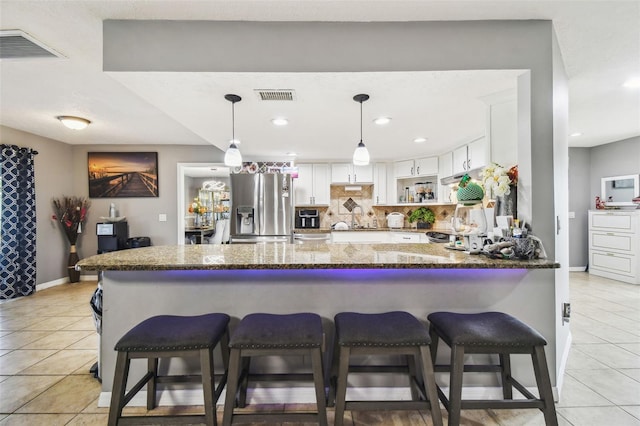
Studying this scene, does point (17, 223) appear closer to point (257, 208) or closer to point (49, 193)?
point (49, 193)

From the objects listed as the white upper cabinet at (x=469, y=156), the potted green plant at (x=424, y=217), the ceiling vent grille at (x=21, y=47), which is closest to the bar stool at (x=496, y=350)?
the white upper cabinet at (x=469, y=156)

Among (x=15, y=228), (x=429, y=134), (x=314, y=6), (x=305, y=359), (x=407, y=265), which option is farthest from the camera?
(x=15, y=228)

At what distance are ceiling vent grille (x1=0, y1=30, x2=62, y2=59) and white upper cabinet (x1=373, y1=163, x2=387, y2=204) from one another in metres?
4.39

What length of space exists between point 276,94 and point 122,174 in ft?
12.8

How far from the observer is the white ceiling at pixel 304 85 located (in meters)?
1.64

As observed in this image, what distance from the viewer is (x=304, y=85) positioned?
204cm

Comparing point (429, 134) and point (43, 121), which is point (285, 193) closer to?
point (429, 134)

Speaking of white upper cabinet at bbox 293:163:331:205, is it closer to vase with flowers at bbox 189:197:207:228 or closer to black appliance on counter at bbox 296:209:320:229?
black appliance on counter at bbox 296:209:320:229

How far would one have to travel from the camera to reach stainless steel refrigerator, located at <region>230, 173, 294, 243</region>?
443 centimetres

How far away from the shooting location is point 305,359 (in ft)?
5.81

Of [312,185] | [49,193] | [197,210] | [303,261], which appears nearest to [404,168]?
[312,185]

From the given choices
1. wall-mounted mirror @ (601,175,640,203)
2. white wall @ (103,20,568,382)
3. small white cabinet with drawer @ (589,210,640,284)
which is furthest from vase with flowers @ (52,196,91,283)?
wall-mounted mirror @ (601,175,640,203)

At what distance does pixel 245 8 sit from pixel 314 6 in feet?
1.31

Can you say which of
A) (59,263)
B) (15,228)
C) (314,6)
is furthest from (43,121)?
(314,6)
